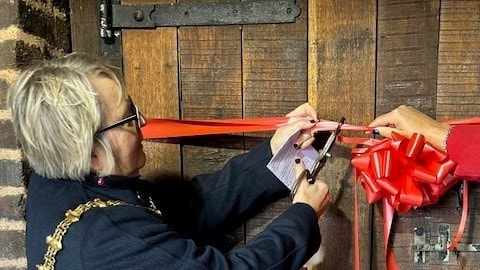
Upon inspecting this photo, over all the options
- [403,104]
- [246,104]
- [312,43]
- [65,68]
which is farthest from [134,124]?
[403,104]

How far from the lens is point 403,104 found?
107 cm

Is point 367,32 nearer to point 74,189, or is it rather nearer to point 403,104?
point 403,104

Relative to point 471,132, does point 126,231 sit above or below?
below

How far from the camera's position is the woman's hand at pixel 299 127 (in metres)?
1.02

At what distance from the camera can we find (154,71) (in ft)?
3.76

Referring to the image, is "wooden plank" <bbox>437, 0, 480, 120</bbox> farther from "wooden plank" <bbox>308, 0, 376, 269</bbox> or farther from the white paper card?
the white paper card

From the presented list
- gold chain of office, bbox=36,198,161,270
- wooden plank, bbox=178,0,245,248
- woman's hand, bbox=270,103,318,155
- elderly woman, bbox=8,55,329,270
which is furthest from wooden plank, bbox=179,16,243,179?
gold chain of office, bbox=36,198,161,270

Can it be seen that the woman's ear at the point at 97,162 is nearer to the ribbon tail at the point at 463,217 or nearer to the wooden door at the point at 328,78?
the wooden door at the point at 328,78

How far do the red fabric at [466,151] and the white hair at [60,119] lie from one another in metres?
0.55

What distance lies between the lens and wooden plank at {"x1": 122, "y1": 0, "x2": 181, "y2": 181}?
1.13 m

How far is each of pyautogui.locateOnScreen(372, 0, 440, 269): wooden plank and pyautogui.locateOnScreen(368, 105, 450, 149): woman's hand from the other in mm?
63

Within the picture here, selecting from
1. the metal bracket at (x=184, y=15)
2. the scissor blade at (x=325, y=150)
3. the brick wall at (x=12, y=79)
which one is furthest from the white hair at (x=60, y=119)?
the scissor blade at (x=325, y=150)

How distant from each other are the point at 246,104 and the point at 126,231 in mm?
411

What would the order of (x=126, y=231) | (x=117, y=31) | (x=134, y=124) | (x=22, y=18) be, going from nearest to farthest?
1. (x=126, y=231)
2. (x=134, y=124)
3. (x=22, y=18)
4. (x=117, y=31)
